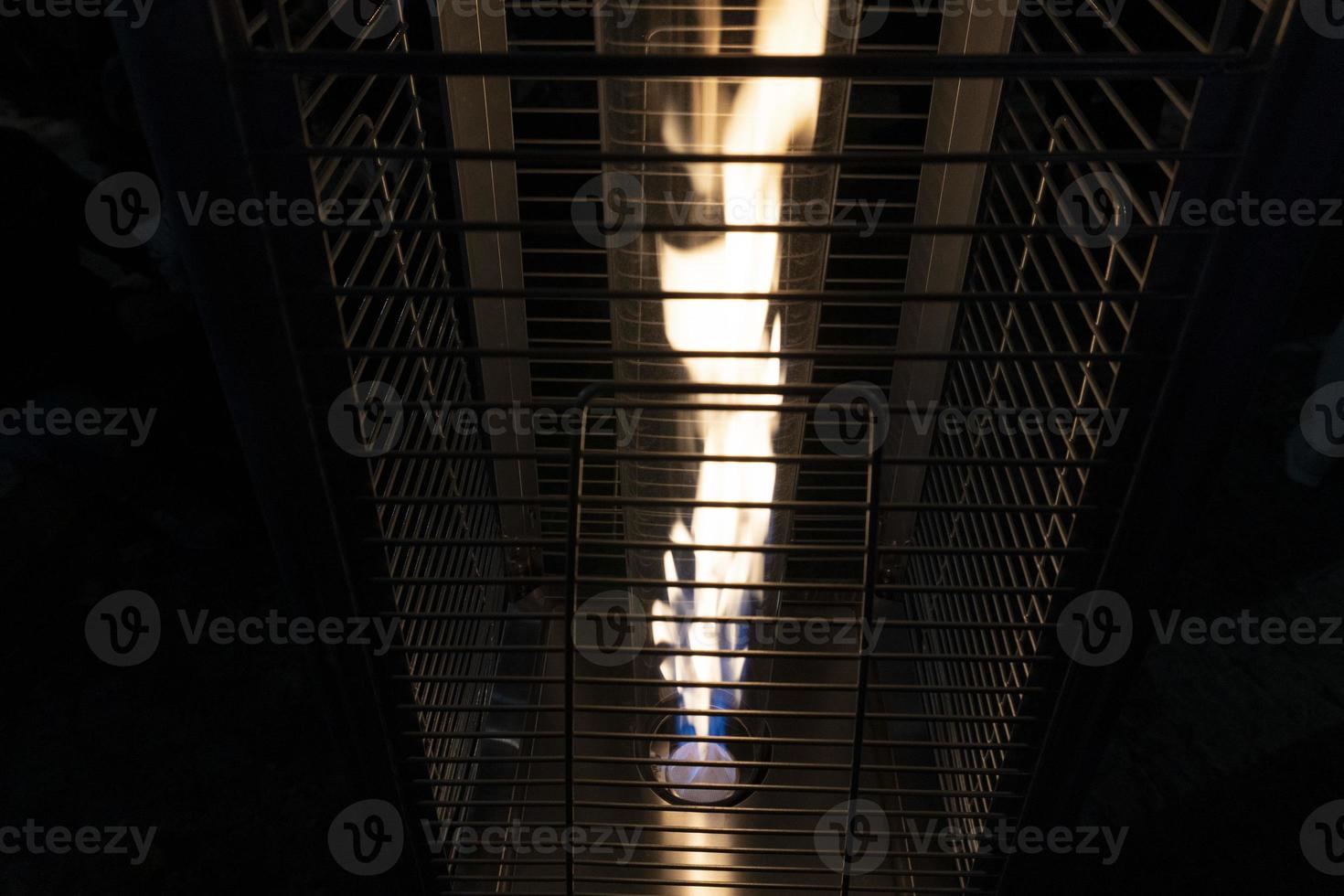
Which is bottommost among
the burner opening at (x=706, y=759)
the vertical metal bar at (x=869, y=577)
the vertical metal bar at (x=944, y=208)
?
the vertical metal bar at (x=869, y=577)

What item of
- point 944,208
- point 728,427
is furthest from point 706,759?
point 944,208

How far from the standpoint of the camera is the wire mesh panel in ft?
1.78

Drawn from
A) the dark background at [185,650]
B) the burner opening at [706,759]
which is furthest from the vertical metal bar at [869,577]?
the dark background at [185,650]

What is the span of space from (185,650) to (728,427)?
28.1 inches

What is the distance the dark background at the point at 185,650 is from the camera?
3.24ft

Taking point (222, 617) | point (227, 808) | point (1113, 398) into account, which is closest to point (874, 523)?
point (1113, 398)

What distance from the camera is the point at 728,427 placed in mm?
784

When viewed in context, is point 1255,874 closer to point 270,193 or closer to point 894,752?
point 894,752

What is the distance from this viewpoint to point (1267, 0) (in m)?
0.48

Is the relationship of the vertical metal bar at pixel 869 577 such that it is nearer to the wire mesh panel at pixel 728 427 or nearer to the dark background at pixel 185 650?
the wire mesh panel at pixel 728 427

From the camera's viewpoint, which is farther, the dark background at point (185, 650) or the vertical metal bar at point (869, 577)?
the dark background at point (185, 650)

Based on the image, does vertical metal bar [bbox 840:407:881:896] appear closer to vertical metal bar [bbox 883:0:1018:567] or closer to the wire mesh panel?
the wire mesh panel

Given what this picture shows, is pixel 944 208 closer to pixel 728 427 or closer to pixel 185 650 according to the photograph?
pixel 728 427

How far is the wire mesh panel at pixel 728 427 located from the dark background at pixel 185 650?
190mm
